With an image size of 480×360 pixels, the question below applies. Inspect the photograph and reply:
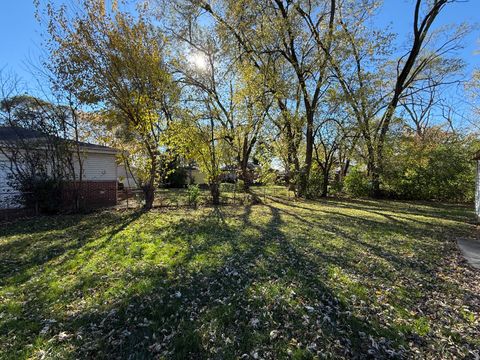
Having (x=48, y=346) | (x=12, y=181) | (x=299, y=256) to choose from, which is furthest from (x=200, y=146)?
(x=48, y=346)

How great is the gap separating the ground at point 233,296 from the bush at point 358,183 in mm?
11568

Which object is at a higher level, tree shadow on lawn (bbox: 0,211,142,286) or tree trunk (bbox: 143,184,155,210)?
tree trunk (bbox: 143,184,155,210)

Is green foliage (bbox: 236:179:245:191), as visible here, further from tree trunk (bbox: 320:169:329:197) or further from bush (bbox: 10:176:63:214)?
bush (bbox: 10:176:63:214)

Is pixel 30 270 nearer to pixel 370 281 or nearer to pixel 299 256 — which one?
pixel 299 256

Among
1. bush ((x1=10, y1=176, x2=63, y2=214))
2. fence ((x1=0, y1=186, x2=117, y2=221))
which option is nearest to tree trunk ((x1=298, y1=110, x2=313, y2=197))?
fence ((x1=0, y1=186, x2=117, y2=221))

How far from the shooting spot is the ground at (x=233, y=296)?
2.53 metres

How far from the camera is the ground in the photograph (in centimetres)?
253

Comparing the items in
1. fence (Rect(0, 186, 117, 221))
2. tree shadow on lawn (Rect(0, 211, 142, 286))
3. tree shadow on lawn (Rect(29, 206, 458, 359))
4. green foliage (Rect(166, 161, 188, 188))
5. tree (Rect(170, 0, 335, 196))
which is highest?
tree (Rect(170, 0, 335, 196))

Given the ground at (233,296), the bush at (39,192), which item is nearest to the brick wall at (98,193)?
the bush at (39,192)

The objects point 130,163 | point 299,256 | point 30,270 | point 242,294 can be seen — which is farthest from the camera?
point 130,163

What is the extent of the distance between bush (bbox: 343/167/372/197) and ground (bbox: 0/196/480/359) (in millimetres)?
11568

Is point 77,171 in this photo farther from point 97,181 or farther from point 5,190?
point 5,190

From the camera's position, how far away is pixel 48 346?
2471 mm

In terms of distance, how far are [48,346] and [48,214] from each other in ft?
26.6
